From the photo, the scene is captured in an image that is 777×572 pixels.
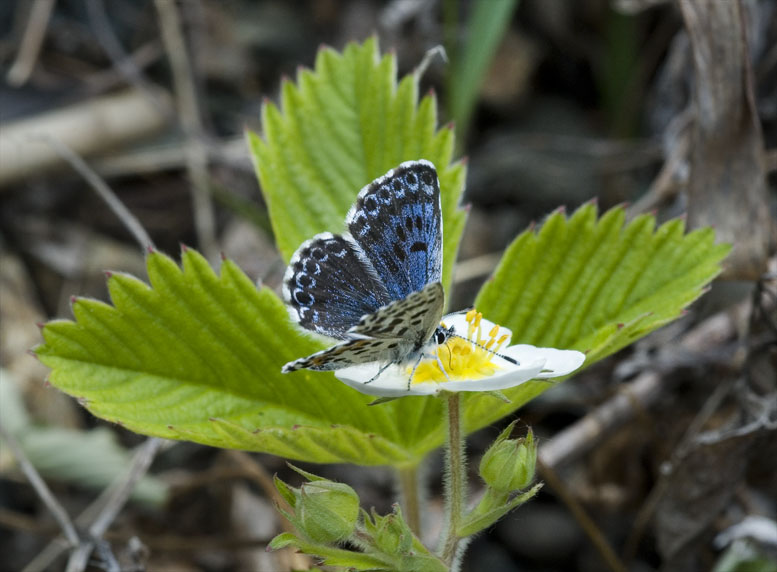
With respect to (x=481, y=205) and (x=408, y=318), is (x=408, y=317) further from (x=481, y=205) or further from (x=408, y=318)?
(x=481, y=205)

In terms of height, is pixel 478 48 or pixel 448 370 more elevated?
pixel 478 48

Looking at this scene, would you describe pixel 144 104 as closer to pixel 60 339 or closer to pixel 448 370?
pixel 60 339

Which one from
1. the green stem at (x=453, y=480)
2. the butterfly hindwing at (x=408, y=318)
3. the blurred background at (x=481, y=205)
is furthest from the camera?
the blurred background at (x=481, y=205)

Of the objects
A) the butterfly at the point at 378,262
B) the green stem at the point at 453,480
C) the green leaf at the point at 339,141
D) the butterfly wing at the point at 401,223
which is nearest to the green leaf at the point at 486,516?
the green stem at the point at 453,480

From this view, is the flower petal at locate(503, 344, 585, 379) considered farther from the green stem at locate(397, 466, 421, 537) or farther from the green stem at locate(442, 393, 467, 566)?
the green stem at locate(397, 466, 421, 537)

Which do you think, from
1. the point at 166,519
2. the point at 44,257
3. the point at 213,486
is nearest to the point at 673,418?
the point at 213,486

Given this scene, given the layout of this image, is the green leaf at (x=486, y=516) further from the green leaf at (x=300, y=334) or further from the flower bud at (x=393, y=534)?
the green leaf at (x=300, y=334)
